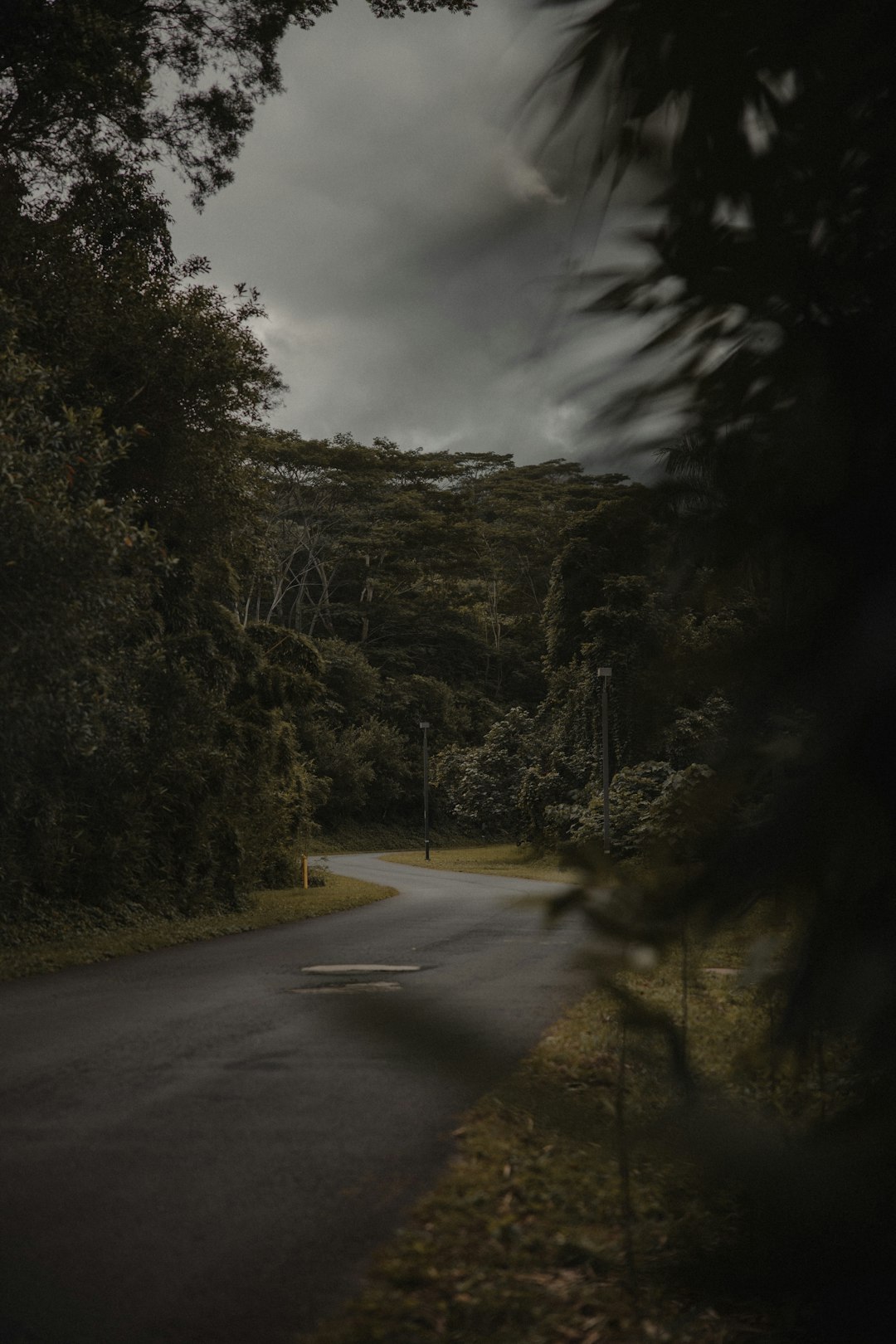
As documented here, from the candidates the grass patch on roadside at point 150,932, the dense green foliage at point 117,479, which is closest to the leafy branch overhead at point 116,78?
the dense green foliage at point 117,479

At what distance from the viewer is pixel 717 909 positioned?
1123 mm

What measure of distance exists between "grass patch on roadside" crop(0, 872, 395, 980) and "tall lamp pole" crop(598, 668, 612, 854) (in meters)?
12.9

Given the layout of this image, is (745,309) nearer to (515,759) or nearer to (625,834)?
(625,834)

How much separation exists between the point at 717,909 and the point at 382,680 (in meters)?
Answer: 58.9

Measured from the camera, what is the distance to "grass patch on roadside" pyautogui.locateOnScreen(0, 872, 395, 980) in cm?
1442

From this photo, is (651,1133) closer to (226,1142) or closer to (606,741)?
(606,741)

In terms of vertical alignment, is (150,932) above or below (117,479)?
below

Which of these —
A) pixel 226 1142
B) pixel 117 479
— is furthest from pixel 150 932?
pixel 226 1142

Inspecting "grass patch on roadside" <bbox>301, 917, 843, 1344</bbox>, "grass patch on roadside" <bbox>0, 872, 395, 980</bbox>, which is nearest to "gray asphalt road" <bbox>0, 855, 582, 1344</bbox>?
"grass patch on roadside" <bbox>301, 917, 843, 1344</bbox>

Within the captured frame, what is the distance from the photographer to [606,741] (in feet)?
4.35

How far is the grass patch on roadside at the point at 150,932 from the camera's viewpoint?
1442 centimetres

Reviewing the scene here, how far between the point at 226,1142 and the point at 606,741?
17.7ft

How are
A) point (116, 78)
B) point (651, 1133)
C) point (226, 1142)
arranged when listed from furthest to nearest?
1. point (116, 78)
2. point (226, 1142)
3. point (651, 1133)

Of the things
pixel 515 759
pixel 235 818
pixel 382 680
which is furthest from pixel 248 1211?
pixel 382 680
